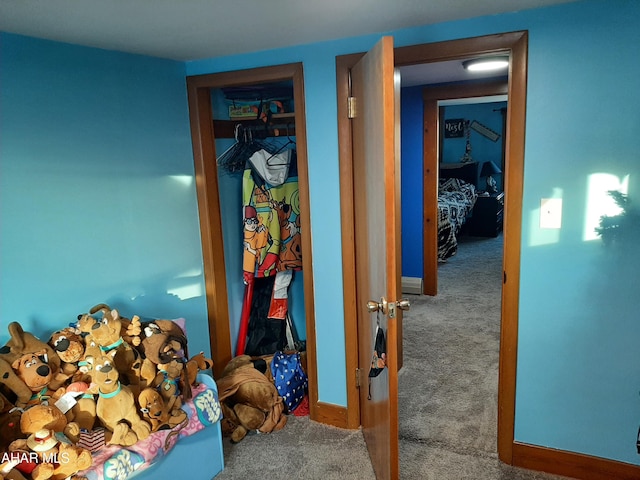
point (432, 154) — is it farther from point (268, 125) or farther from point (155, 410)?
point (155, 410)

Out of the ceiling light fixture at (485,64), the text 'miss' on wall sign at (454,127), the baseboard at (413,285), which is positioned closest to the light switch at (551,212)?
the ceiling light fixture at (485,64)

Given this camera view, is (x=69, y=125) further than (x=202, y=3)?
Yes

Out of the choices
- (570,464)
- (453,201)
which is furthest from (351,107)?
(453,201)

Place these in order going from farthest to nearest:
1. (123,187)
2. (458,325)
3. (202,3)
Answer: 1. (458,325)
2. (123,187)
3. (202,3)

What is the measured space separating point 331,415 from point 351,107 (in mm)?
1657

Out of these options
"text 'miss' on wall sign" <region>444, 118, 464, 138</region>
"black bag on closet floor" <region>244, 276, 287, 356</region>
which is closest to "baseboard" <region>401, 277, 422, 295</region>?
"black bag on closet floor" <region>244, 276, 287, 356</region>

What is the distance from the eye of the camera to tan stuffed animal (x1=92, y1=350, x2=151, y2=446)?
1705 mm

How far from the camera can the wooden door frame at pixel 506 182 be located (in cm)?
191

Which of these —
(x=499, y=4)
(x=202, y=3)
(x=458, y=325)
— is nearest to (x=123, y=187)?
(x=202, y=3)

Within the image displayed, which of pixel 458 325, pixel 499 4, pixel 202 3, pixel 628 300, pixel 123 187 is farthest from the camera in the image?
pixel 458 325

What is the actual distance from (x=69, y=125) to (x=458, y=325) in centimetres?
321

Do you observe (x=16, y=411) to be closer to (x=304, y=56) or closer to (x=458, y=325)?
(x=304, y=56)

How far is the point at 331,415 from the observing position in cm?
257

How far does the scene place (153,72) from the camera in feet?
7.63
